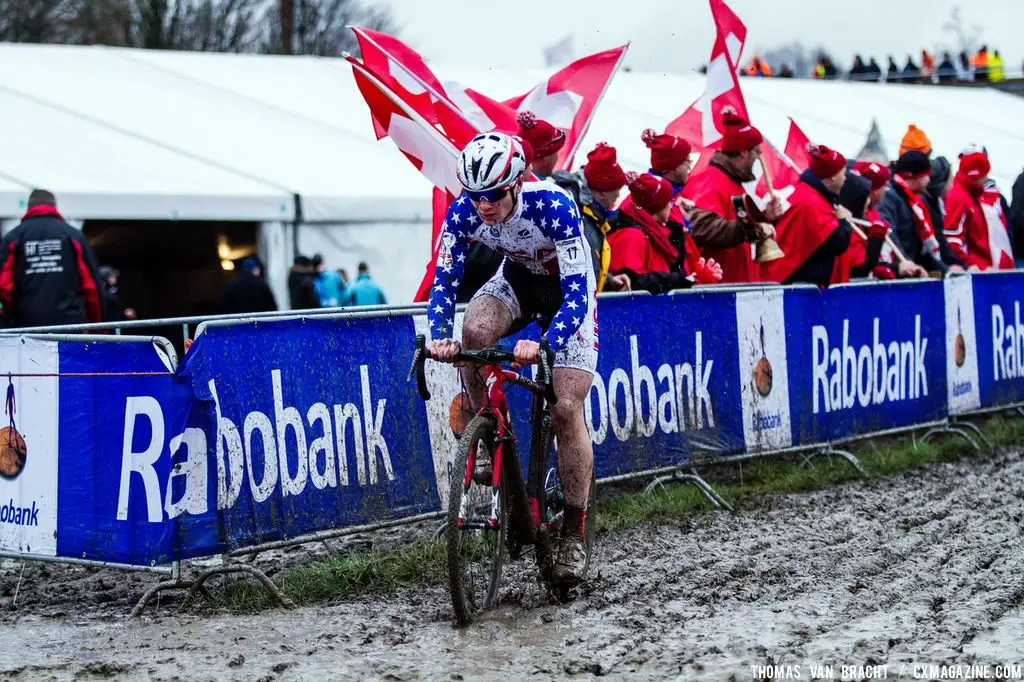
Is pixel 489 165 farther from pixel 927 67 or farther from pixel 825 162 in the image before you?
pixel 927 67

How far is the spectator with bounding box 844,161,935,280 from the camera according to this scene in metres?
10.9

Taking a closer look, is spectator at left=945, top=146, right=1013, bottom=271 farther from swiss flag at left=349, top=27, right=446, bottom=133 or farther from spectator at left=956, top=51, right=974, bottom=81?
spectator at left=956, top=51, right=974, bottom=81

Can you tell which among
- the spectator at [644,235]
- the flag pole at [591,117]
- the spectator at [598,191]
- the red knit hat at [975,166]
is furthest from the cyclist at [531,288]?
the red knit hat at [975,166]

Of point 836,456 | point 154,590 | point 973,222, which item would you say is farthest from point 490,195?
point 973,222

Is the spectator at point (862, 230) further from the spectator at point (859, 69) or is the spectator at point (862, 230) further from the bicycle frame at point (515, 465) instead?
the spectator at point (859, 69)

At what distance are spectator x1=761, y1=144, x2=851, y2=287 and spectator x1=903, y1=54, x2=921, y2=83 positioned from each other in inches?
1204

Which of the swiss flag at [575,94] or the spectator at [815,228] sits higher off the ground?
the swiss flag at [575,94]

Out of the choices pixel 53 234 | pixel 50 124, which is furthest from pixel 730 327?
pixel 50 124

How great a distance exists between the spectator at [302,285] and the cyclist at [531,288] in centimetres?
909

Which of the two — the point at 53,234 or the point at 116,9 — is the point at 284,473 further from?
the point at 116,9

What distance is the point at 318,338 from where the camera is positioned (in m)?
6.68

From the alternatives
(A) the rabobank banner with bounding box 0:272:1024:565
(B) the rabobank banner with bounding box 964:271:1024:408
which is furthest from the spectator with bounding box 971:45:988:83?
(A) the rabobank banner with bounding box 0:272:1024:565

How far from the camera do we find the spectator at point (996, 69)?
3920cm

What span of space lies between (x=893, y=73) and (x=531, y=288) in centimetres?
3567
